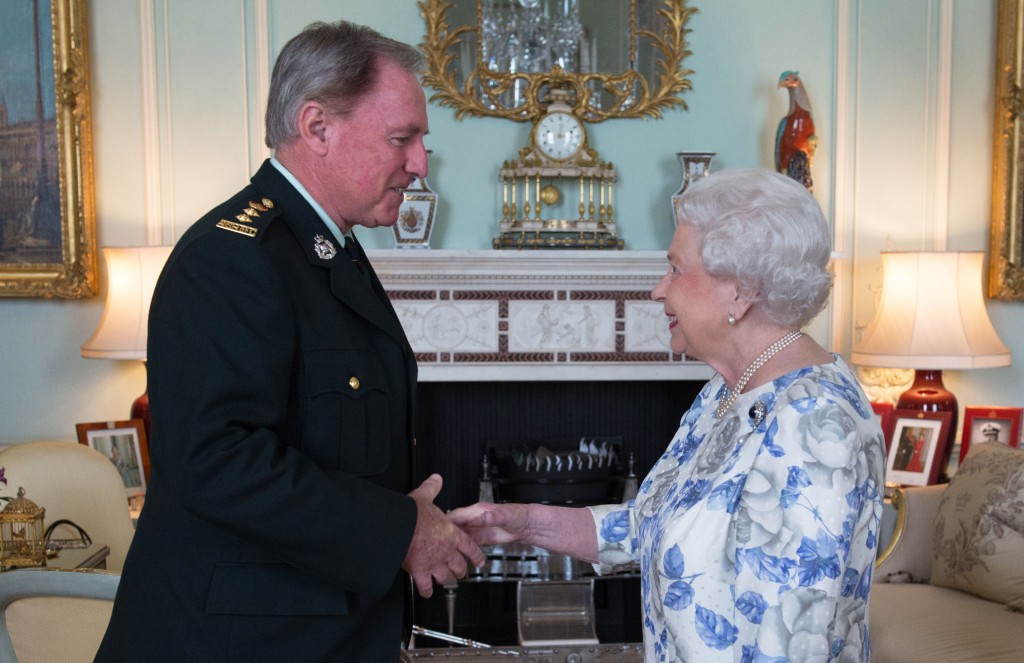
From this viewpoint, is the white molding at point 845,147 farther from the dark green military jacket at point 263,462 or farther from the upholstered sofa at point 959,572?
the dark green military jacket at point 263,462

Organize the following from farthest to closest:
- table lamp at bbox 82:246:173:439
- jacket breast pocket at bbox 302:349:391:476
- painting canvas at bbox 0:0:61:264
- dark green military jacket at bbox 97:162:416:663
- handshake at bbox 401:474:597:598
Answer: painting canvas at bbox 0:0:61:264, table lamp at bbox 82:246:173:439, handshake at bbox 401:474:597:598, jacket breast pocket at bbox 302:349:391:476, dark green military jacket at bbox 97:162:416:663

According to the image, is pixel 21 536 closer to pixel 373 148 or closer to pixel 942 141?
pixel 373 148

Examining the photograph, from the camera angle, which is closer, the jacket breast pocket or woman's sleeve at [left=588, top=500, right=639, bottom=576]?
the jacket breast pocket

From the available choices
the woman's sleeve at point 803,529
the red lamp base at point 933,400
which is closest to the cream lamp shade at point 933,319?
the red lamp base at point 933,400

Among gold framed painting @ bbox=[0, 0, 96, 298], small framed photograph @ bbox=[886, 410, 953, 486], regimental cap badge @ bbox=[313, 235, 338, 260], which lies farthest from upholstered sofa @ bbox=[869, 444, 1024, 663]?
gold framed painting @ bbox=[0, 0, 96, 298]

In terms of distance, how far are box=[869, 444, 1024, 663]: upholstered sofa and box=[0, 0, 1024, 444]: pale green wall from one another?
3.66 feet

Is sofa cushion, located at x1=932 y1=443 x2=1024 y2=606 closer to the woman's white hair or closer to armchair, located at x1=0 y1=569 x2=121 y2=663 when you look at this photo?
the woman's white hair

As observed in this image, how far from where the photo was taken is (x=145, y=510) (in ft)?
4.86

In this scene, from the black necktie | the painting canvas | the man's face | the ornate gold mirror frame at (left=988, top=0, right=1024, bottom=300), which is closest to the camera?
the man's face

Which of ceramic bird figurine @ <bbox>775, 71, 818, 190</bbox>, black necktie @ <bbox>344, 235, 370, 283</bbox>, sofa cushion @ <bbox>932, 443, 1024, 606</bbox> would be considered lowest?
sofa cushion @ <bbox>932, 443, 1024, 606</bbox>

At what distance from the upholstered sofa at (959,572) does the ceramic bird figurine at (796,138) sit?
4.07ft

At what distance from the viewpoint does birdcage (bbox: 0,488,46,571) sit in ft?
7.86

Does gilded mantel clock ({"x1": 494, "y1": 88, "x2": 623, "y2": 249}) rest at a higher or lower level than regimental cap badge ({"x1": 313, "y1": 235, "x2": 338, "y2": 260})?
higher

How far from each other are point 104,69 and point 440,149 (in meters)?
1.31
